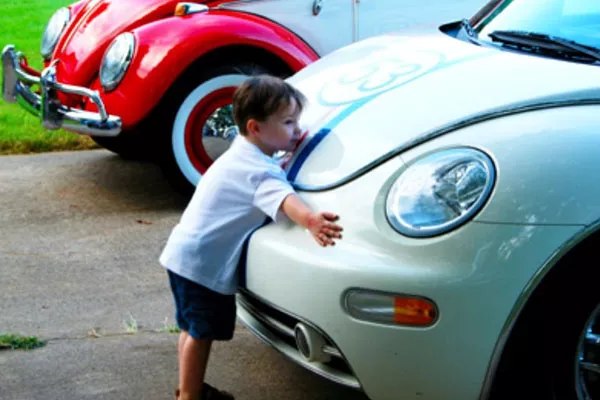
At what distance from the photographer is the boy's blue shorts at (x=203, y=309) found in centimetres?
306

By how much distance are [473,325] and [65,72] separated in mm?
3901

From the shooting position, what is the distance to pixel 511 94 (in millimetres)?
2920

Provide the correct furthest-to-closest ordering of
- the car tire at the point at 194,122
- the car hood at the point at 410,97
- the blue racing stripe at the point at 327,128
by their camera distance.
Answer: the car tire at the point at 194,122 → the blue racing stripe at the point at 327,128 → the car hood at the point at 410,97

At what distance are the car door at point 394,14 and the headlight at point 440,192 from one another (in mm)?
3179

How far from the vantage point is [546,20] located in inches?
145

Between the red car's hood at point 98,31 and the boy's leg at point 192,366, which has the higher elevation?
the red car's hood at point 98,31

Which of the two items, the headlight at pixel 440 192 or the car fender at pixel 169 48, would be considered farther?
the car fender at pixel 169 48

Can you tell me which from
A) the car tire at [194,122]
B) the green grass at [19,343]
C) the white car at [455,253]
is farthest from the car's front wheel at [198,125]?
the white car at [455,253]

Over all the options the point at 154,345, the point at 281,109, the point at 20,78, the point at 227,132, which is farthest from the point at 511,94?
the point at 20,78

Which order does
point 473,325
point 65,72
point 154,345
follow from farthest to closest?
point 65,72 < point 154,345 < point 473,325

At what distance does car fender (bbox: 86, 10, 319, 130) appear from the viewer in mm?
5344

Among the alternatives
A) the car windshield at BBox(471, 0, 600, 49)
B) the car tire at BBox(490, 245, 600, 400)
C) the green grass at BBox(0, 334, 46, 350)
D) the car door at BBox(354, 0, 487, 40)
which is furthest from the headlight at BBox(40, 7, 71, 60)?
the car tire at BBox(490, 245, 600, 400)

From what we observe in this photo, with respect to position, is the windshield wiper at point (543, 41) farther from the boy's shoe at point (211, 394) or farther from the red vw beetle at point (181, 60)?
the red vw beetle at point (181, 60)

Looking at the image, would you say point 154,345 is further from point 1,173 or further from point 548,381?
point 1,173
